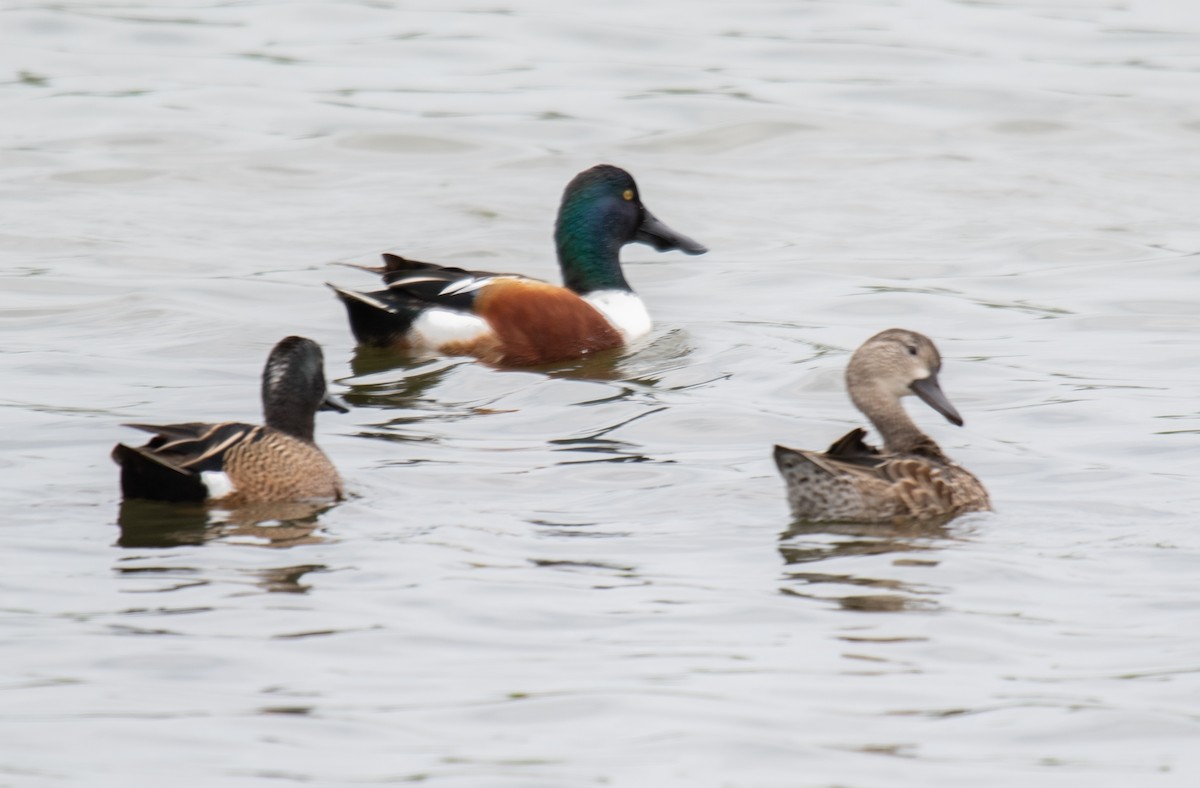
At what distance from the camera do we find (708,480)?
31.3 ft

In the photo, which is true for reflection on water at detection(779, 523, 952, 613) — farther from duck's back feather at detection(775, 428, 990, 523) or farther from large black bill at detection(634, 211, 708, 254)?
large black bill at detection(634, 211, 708, 254)

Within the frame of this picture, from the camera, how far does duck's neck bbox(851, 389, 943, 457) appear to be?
9484mm

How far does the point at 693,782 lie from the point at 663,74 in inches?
702

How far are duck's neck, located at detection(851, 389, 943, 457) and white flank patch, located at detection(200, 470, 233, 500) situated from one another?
2.82 metres

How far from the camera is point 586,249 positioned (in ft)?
45.0

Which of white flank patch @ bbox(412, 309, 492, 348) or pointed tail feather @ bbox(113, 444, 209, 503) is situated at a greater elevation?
pointed tail feather @ bbox(113, 444, 209, 503)

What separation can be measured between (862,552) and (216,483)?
259 cm

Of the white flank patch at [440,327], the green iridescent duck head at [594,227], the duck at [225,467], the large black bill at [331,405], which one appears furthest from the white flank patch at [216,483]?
the green iridescent duck head at [594,227]

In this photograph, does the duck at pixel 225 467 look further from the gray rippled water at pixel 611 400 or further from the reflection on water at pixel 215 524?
the gray rippled water at pixel 611 400

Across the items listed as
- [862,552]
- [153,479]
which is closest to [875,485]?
[862,552]

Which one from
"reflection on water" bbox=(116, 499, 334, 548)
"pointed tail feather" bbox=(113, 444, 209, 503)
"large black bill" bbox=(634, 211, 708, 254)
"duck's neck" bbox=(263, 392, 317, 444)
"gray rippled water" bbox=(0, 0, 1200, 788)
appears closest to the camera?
"gray rippled water" bbox=(0, 0, 1200, 788)

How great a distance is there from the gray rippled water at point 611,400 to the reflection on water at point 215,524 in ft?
0.11

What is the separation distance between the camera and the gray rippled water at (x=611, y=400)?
627 cm

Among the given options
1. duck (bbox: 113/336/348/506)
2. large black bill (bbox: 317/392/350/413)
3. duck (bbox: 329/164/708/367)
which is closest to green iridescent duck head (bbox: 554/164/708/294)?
duck (bbox: 329/164/708/367)
